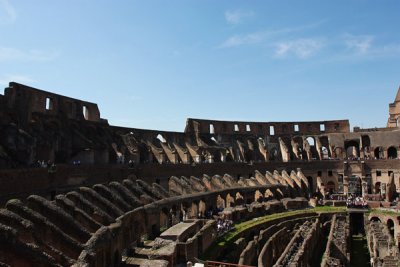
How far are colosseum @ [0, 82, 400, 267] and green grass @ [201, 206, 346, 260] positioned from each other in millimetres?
85

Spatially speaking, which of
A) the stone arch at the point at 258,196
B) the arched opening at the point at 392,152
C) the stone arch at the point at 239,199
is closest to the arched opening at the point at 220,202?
the stone arch at the point at 239,199

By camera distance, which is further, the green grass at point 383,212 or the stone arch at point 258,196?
the stone arch at point 258,196

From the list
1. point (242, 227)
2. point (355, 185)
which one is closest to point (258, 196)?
point (242, 227)

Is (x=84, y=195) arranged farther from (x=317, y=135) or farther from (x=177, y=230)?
(x=317, y=135)

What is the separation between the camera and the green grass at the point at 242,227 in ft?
67.1

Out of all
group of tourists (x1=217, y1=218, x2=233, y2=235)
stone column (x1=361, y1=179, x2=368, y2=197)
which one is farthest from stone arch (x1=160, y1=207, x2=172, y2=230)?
stone column (x1=361, y1=179, x2=368, y2=197)

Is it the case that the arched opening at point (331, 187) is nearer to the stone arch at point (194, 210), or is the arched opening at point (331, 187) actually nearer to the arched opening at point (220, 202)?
the arched opening at point (220, 202)

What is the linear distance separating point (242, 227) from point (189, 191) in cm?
513

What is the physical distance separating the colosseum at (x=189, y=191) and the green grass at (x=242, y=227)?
0.08m

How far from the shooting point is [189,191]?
29359 millimetres

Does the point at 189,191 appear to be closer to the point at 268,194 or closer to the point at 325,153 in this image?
the point at 268,194

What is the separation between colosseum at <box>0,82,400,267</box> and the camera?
14.6 meters

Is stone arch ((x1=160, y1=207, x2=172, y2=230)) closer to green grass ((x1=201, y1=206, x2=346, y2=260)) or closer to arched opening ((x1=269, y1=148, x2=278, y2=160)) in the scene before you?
green grass ((x1=201, y1=206, x2=346, y2=260))

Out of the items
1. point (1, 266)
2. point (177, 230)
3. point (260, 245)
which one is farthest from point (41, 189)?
point (260, 245)
